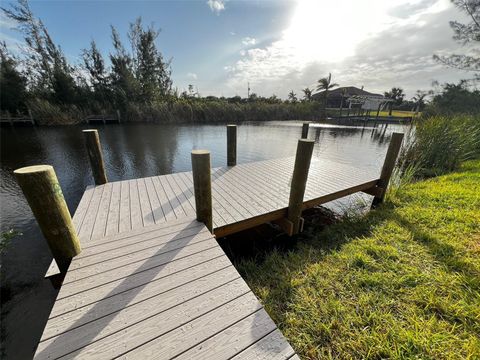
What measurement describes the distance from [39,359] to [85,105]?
25.9 m

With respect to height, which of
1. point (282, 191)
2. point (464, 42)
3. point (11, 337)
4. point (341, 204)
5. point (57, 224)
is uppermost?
point (464, 42)

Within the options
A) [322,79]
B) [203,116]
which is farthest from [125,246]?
[322,79]

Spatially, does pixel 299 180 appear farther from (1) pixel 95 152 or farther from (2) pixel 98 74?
(2) pixel 98 74

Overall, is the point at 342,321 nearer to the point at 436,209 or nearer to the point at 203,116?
the point at 436,209

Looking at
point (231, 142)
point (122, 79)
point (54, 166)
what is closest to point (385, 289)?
point (231, 142)

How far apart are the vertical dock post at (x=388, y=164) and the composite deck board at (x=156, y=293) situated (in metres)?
2.91

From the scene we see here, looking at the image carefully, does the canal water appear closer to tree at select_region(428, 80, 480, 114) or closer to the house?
tree at select_region(428, 80, 480, 114)

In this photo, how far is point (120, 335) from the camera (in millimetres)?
1271

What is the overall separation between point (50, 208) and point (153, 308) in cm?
121

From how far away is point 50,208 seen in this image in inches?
65.6

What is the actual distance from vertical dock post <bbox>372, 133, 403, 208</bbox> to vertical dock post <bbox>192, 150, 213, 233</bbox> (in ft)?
12.8

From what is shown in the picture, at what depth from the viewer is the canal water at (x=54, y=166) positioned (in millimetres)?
2584

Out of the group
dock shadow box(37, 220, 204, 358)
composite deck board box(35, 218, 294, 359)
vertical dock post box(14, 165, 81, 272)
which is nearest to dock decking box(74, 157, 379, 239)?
vertical dock post box(14, 165, 81, 272)

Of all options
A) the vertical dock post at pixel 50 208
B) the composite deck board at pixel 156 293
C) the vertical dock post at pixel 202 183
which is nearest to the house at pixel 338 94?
the vertical dock post at pixel 202 183
